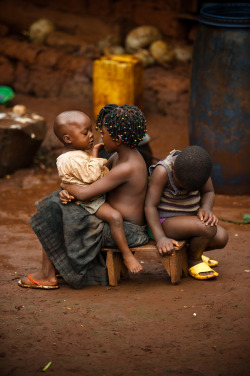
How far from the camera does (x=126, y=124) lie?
3.59 m

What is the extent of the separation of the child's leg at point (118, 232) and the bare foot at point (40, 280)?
0.53 m

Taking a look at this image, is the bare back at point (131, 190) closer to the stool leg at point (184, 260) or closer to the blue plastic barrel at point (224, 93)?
the stool leg at point (184, 260)

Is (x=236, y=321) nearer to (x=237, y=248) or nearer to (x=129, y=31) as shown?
(x=237, y=248)

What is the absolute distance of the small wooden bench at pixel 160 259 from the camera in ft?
12.2

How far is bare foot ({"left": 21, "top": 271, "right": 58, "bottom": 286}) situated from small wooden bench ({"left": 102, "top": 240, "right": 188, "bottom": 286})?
38cm

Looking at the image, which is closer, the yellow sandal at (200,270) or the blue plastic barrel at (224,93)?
the yellow sandal at (200,270)

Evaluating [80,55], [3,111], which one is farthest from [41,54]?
[3,111]

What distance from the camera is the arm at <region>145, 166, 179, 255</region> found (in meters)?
3.67

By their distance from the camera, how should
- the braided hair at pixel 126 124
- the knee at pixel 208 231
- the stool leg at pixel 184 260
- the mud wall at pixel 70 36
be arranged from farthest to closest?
1. the mud wall at pixel 70 36
2. the stool leg at pixel 184 260
3. the knee at pixel 208 231
4. the braided hair at pixel 126 124

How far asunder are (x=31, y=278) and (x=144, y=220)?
2.80ft

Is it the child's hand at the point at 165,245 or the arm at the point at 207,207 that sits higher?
the arm at the point at 207,207

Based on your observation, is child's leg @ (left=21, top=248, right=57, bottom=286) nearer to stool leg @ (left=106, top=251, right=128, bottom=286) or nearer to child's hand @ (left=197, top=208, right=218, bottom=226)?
stool leg @ (left=106, top=251, right=128, bottom=286)

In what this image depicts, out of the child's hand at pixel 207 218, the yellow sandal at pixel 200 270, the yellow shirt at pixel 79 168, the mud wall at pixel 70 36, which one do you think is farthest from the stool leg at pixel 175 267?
the mud wall at pixel 70 36

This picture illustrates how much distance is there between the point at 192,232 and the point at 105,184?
0.64 metres
